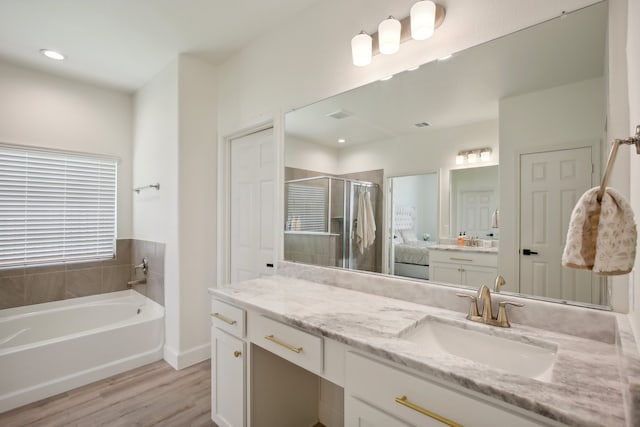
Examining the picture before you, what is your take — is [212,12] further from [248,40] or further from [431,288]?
[431,288]

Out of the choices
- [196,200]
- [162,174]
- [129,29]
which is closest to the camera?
[129,29]

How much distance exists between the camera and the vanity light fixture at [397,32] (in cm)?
129

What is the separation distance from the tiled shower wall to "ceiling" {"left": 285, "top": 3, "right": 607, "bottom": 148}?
84.0 inches

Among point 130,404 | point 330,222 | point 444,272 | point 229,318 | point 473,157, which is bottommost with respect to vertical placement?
point 130,404

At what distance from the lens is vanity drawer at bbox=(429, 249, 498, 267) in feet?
4.14

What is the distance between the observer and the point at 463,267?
1334mm

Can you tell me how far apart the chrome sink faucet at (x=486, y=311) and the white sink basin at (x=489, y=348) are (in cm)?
7

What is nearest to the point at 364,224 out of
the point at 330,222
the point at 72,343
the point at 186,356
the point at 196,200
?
the point at 330,222

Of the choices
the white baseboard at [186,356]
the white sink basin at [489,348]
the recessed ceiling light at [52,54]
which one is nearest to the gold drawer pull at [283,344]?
the white sink basin at [489,348]

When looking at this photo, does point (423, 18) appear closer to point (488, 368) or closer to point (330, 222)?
point (330, 222)

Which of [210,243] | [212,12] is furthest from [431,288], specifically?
[212,12]

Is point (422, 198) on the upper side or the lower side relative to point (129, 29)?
lower

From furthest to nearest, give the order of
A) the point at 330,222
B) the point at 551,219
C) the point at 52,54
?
the point at 52,54, the point at 330,222, the point at 551,219

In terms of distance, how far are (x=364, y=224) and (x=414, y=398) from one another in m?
1.02
